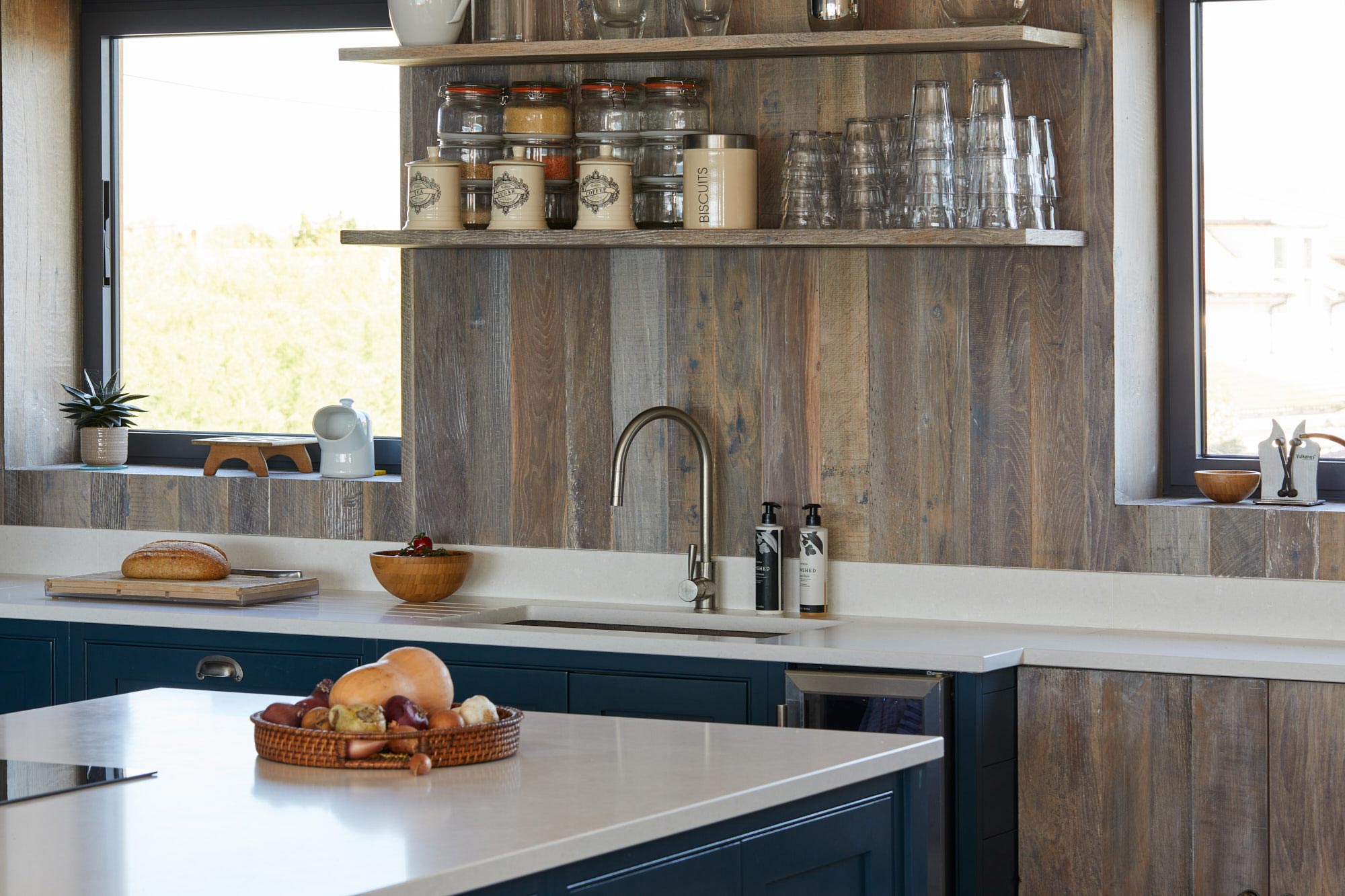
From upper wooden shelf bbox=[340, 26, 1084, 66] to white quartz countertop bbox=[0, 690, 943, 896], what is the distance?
5.38 ft

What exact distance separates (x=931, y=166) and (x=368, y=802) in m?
2.01

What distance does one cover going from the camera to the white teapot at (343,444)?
14.2 ft

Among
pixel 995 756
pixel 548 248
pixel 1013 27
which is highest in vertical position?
pixel 1013 27

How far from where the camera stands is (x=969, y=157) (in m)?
3.49

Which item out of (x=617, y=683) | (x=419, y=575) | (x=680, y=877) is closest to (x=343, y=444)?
(x=419, y=575)

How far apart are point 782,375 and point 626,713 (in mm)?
835

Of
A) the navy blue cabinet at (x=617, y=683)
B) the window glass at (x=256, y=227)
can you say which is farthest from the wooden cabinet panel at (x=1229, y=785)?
the window glass at (x=256, y=227)

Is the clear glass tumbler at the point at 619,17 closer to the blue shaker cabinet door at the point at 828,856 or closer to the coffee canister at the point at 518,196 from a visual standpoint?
the coffee canister at the point at 518,196

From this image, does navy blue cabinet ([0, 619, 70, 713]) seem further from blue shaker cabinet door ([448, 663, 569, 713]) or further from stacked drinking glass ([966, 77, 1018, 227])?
stacked drinking glass ([966, 77, 1018, 227])

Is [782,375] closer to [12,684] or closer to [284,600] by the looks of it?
[284,600]

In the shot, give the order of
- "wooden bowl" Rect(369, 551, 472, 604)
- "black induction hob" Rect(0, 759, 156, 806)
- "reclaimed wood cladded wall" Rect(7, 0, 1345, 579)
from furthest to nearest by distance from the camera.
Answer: "wooden bowl" Rect(369, 551, 472, 604) < "reclaimed wood cladded wall" Rect(7, 0, 1345, 579) < "black induction hob" Rect(0, 759, 156, 806)

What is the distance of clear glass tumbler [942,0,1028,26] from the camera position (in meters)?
3.57

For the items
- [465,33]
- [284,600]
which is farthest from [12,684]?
[465,33]

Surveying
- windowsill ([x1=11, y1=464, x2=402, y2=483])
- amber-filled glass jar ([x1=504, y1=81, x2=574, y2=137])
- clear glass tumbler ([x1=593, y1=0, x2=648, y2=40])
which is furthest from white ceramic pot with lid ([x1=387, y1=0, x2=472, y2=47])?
windowsill ([x1=11, y1=464, x2=402, y2=483])
